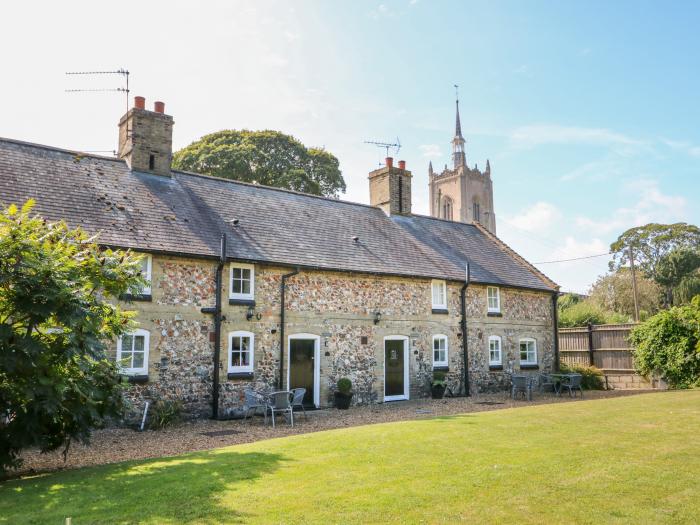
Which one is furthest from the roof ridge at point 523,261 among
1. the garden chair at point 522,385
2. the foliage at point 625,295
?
the foliage at point 625,295

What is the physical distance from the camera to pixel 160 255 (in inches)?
580

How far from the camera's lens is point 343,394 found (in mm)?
17062

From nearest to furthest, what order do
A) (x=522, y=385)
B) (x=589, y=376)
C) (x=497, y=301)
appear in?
1. (x=522, y=385)
2. (x=497, y=301)
3. (x=589, y=376)

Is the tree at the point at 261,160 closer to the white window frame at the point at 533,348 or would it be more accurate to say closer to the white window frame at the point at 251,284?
the white window frame at the point at 533,348

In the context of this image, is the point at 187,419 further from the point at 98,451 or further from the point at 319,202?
the point at 319,202

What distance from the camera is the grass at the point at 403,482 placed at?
19.4ft

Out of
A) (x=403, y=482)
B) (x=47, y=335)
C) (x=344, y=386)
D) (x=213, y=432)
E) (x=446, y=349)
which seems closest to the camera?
(x=403, y=482)

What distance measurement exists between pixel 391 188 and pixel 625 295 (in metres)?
30.1

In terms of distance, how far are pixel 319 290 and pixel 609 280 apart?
122ft

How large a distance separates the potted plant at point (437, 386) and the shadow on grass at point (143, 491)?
Result: 11.2 meters

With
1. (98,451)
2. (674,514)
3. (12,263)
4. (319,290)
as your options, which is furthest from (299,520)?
(319,290)

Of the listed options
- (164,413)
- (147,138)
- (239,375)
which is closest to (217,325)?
(239,375)

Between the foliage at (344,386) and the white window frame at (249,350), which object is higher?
the white window frame at (249,350)

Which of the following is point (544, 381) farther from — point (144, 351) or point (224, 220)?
point (144, 351)
